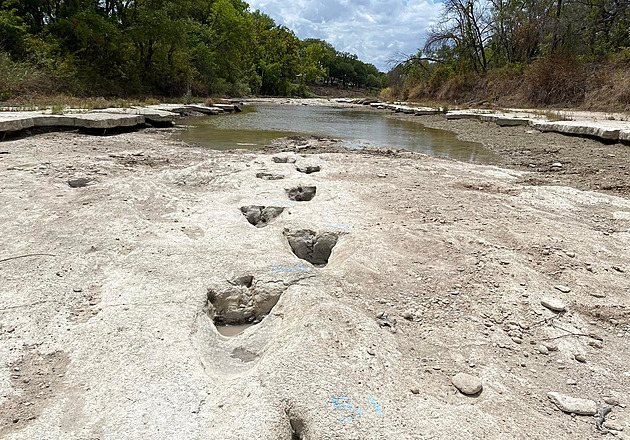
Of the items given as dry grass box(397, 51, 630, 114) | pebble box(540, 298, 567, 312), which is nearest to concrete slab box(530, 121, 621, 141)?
dry grass box(397, 51, 630, 114)

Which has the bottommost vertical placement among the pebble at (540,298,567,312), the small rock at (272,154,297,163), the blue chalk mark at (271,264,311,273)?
the pebble at (540,298,567,312)

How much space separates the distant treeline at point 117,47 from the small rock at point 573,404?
16.3 m

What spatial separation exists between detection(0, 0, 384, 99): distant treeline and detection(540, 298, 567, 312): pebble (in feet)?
52.3

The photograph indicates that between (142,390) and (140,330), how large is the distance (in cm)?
47

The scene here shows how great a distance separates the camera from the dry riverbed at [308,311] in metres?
1.68

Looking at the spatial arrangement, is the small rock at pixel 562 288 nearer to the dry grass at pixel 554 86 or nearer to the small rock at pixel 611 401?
the small rock at pixel 611 401

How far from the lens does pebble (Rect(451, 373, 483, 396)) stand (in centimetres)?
185

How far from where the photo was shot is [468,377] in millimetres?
1928

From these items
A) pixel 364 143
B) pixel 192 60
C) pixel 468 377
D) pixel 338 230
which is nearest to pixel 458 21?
pixel 192 60

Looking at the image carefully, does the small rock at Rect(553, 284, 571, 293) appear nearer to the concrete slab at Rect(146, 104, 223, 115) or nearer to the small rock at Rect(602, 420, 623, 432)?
the small rock at Rect(602, 420, 623, 432)

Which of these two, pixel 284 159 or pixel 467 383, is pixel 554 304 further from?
pixel 284 159

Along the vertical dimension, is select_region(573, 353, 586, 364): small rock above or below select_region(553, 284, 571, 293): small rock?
below

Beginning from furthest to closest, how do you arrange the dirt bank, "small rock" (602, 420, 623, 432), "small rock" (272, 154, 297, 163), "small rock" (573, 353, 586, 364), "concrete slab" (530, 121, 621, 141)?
"concrete slab" (530, 121, 621, 141)
"small rock" (272, 154, 297, 163)
the dirt bank
"small rock" (573, 353, 586, 364)
"small rock" (602, 420, 623, 432)

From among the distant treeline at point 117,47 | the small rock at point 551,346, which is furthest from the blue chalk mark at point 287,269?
the distant treeline at point 117,47
